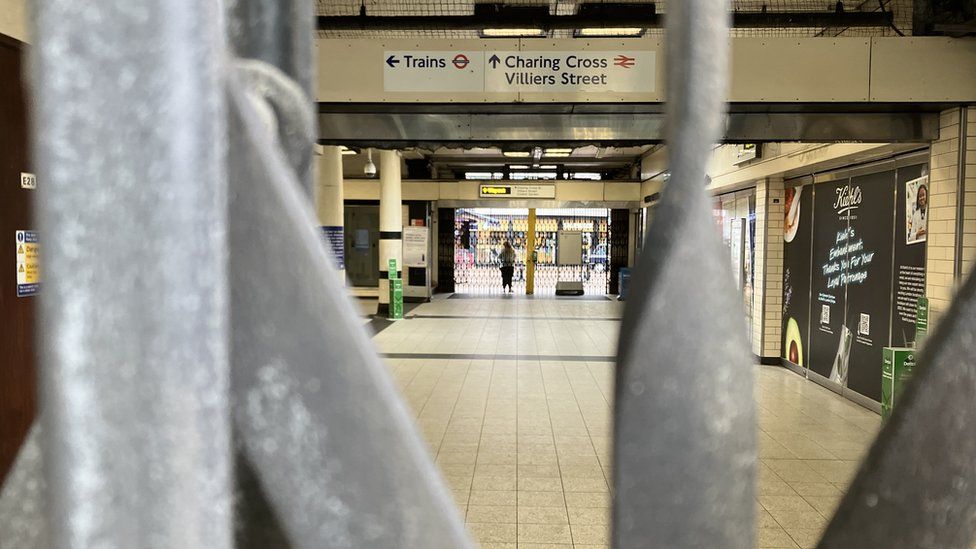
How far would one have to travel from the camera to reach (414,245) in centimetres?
1570

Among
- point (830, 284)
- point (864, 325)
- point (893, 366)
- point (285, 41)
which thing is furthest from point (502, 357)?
point (285, 41)

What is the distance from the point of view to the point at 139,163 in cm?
28

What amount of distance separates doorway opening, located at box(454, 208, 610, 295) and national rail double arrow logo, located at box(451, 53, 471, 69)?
50.5ft

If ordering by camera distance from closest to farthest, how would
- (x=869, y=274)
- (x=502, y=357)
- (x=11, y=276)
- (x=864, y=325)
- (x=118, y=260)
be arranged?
(x=118, y=260) < (x=11, y=276) < (x=869, y=274) < (x=864, y=325) < (x=502, y=357)

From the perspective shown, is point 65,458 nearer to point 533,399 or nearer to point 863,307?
point 533,399

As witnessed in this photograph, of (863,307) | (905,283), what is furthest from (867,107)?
(863,307)

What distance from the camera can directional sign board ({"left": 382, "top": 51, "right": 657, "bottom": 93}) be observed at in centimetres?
491

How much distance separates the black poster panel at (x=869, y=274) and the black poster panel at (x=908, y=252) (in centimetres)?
11

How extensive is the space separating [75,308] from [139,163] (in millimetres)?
70

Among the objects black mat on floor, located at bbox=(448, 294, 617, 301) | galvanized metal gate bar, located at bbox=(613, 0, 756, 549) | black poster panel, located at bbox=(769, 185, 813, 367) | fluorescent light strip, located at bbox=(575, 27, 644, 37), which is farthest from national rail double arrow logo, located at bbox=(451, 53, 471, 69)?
black mat on floor, located at bbox=(448, 294, 617, 301)

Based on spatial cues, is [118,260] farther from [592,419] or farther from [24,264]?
[592,419]

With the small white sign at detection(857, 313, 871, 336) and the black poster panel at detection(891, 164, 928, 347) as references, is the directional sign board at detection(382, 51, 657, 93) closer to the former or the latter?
the black poster panel at detection(891, 164, 928, 347)

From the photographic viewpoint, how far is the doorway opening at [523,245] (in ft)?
70.6

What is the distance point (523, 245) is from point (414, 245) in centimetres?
912
